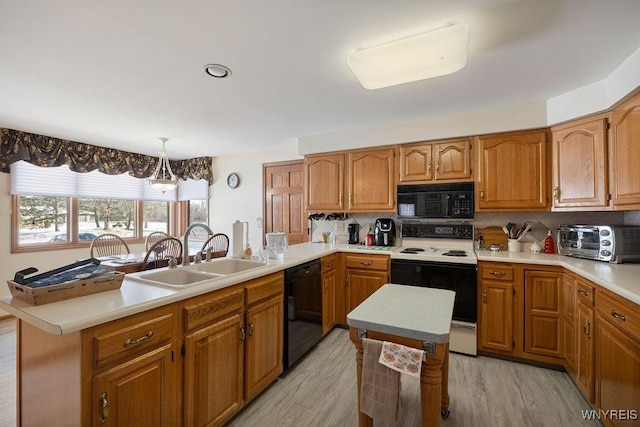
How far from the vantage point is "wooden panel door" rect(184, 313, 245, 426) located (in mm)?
1441

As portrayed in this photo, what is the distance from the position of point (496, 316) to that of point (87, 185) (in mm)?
5251

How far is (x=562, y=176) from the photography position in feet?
7.95

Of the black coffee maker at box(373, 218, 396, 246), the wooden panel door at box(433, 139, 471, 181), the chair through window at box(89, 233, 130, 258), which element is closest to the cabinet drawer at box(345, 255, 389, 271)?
the black coffee maker at box(373, 218, 396, 246)

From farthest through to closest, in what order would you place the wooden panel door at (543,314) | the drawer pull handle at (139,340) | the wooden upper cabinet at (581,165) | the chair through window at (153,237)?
the chair through window at (153,237)
the wooden panel door at (543,314)
the wooden upper cabinet at (581,165)
the drawer pull handle at (139,340)

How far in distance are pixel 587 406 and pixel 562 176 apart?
1690 millimetres

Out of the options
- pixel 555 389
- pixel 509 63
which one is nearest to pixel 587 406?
pixel 555 389

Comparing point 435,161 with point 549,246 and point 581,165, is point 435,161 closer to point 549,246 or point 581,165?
point 581,165

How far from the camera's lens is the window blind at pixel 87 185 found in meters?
3.50

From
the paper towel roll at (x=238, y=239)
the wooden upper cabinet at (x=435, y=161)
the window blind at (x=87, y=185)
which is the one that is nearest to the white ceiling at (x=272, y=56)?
the wooden upper cabinet at (x=435, y=161)

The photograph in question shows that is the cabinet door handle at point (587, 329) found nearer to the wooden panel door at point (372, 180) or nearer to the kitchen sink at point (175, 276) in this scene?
the wooden panel door at point (372, 180)

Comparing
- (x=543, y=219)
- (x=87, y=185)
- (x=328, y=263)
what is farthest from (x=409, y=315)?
(x=87, y=185)

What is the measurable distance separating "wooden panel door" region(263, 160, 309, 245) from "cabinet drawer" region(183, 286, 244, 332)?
2406mm

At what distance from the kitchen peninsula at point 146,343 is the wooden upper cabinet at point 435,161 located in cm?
129

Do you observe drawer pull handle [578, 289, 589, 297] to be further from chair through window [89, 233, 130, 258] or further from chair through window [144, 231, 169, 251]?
chair through window [144, 231, 169, 251]
